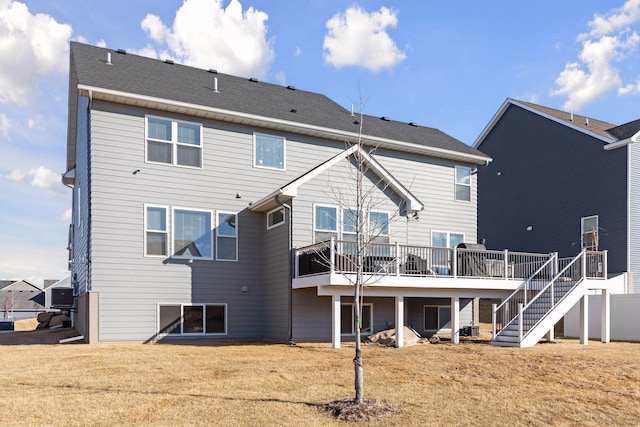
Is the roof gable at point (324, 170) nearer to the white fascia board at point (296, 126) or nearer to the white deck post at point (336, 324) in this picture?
the white fascia board at point (296, 126)

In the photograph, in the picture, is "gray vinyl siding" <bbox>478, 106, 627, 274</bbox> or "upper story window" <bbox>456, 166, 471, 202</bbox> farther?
"gray vinyl siding" <bbox>478, 106, 627, 274</bbox>

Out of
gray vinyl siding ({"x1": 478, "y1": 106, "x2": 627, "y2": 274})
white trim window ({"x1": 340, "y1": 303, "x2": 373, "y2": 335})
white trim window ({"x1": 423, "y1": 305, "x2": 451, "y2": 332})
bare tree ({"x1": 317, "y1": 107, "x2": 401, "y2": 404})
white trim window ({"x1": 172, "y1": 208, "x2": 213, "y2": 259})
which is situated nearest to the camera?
bare tree ({"x1": 317, "y1": 107, "x2": 401, "y2": 404})

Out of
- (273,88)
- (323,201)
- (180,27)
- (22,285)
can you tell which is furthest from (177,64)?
(22,285)

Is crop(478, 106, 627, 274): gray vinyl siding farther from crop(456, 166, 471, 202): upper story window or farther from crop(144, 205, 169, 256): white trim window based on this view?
crop(144, 205, 169, 256): white trim window

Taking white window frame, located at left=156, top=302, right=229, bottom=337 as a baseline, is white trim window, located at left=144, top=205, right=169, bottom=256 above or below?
above

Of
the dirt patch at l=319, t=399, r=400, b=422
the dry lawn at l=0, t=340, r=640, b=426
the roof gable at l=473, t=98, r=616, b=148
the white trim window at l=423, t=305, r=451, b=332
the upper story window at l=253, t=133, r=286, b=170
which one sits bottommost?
the white trim window at l=423, t=305, r=451, b=332

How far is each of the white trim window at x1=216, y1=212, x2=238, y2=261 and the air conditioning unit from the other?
876 cm

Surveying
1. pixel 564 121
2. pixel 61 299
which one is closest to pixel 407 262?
pixel 564 121

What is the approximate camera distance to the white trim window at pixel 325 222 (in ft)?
53.2

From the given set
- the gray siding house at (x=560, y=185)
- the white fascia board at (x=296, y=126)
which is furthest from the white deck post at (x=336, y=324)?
the gray siding house at (x=560, y=185)

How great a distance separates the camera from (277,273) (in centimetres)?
1656

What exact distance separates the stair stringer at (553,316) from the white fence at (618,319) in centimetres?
345

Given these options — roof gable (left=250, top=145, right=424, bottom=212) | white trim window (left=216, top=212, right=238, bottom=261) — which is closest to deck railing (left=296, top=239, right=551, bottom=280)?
roof gable (left=250, top=145, right=424, bottom=212)

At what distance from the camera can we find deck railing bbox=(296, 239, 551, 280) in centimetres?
1423
